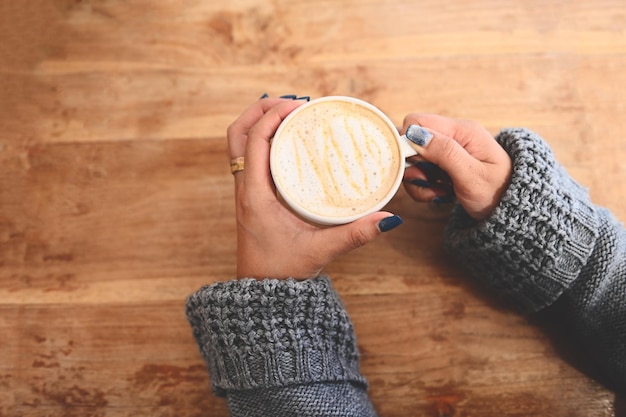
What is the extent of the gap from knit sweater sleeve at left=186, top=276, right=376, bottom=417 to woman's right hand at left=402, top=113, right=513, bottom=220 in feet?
0.74

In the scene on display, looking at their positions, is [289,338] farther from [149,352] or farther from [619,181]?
[619,181]

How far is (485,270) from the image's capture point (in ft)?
2.63

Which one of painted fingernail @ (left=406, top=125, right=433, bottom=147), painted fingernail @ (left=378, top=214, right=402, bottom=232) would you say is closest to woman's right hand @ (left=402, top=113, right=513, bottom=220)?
painted fingernail @ (left=406, top=125, right=433, bottom=147)

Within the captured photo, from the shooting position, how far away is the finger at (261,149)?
69 cm

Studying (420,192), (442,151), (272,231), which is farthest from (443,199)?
(272,231)

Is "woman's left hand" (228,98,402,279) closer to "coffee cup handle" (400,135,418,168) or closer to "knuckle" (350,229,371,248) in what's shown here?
"knuckle" (350,229,371,248)

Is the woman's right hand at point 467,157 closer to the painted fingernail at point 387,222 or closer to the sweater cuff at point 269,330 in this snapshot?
the painted fingernail at point 387,222

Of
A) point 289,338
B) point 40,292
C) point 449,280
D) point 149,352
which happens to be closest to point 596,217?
point 449,280

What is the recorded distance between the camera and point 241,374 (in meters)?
0.71

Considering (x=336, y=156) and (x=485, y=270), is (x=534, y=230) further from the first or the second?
(x=336, y=156)

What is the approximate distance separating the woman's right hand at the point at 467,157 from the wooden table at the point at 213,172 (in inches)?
6.8

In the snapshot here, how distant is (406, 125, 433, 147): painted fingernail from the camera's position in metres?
0.70

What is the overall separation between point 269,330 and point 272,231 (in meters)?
0.13

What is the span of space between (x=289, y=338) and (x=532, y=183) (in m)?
0.37
